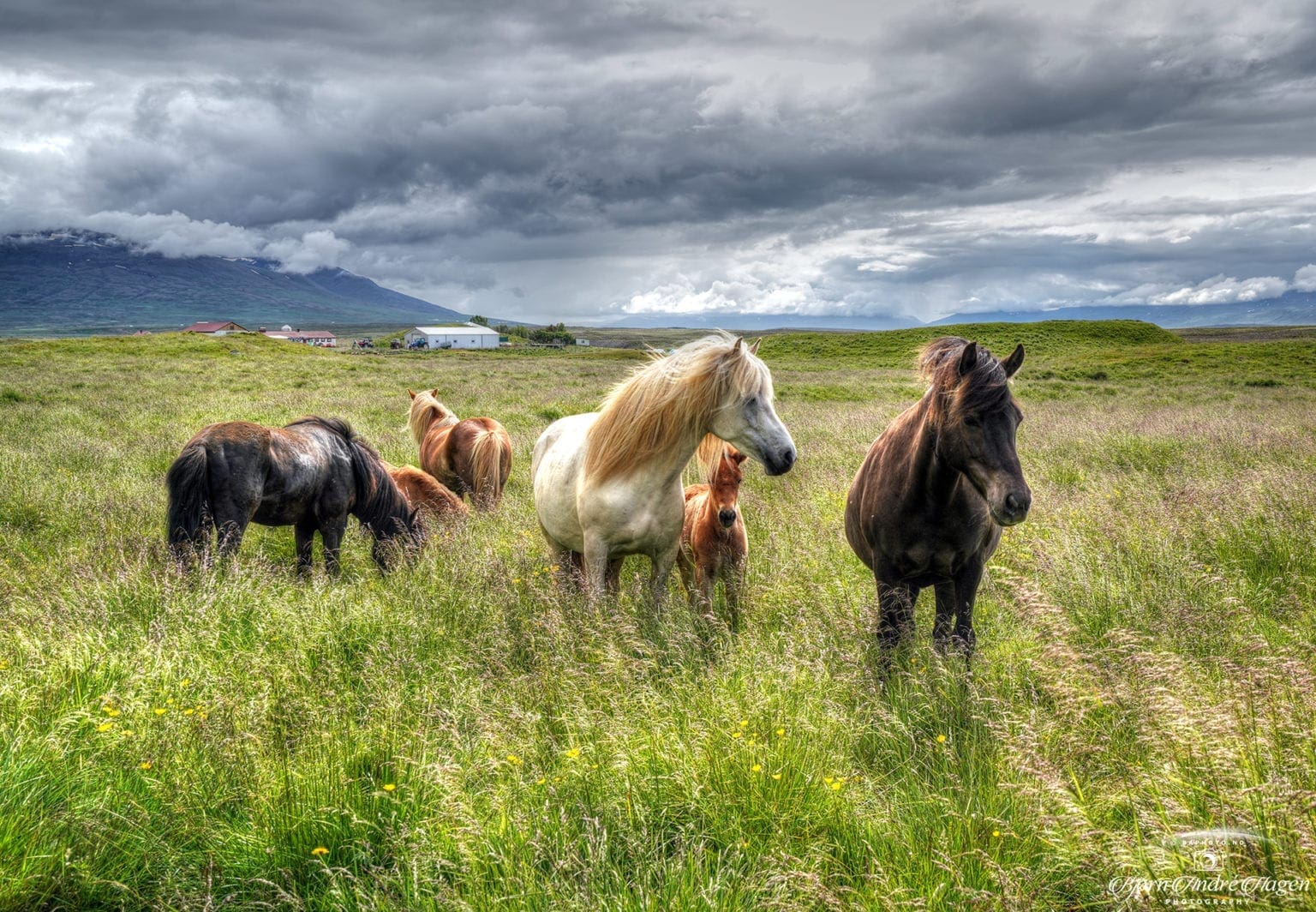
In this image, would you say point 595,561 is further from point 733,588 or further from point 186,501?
point 186,501

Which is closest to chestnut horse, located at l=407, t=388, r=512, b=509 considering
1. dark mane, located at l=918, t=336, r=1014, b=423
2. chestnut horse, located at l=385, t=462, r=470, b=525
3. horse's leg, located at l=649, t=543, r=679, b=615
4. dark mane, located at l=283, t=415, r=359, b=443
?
chestnut horse, located at l=385, t=462, r=470, b=525

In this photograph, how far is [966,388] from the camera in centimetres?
362

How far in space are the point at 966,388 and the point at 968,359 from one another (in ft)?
0.49

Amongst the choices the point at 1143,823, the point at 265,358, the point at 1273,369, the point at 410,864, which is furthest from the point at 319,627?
the point at 265,358

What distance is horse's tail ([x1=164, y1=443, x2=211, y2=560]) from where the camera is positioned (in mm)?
5426

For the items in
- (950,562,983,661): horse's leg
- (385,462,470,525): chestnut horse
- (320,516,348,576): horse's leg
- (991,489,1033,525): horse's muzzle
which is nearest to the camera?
(991,489,1033,525): horse's muzzle

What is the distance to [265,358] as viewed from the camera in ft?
146

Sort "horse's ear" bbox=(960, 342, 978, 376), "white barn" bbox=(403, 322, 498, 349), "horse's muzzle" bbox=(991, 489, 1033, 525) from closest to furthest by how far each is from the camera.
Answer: "horse's muzzle" bbox=(991, 489, 1033, 525), "horse's ear" bbox=(960, 342, 978, 376), "white barn" bbox=(403, 322, 498, 349)

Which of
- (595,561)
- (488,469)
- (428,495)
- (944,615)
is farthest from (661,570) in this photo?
(488,469)

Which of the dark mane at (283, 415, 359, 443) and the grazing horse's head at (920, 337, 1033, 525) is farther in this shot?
the dark mane at (283, 415, 359, 443)

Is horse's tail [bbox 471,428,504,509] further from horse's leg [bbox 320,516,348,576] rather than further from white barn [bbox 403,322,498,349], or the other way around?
white barn [bbox 403,322,498,349]

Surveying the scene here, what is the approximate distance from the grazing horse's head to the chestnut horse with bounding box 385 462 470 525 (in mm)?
5668

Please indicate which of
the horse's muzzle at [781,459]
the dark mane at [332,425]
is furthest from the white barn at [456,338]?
the horse's muzzle at [781,459]

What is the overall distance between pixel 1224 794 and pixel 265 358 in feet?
166
